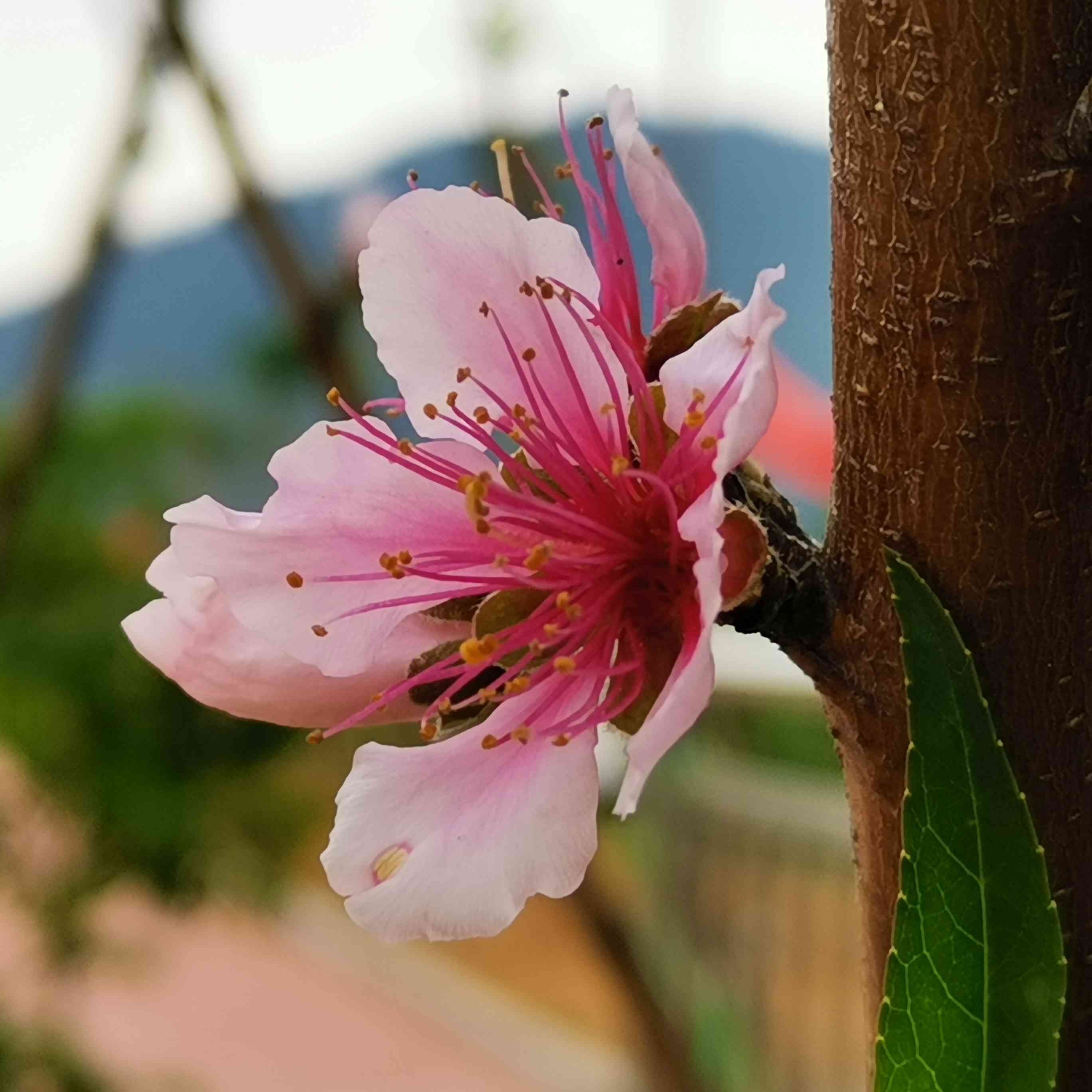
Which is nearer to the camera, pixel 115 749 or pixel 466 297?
pixel 466 297

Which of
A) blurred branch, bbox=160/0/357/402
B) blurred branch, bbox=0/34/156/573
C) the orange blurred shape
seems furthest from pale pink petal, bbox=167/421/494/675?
blurred branch, bbox=0/34/156/573

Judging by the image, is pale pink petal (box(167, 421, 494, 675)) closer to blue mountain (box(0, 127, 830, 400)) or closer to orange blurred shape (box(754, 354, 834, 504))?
orange blurred shape (box(754, 354, 834, 504))

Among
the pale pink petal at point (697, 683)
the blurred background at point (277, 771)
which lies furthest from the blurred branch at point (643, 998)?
the pale pink petal at point (697, 683)

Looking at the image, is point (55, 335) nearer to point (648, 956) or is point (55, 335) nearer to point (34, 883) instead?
point (34, 883)

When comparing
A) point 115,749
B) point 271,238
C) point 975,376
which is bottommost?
point 115,749

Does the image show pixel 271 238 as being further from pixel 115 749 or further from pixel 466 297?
pixel 466 297

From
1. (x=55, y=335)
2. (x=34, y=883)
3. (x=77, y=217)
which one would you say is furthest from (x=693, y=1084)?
(x=77, y=217)

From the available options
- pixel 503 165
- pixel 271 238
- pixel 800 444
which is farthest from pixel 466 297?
pixel 271 238
